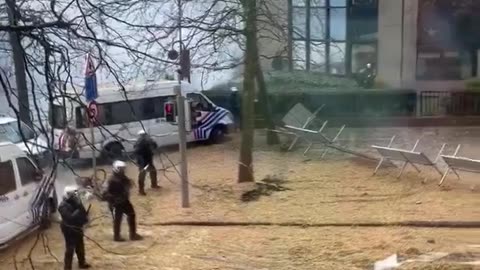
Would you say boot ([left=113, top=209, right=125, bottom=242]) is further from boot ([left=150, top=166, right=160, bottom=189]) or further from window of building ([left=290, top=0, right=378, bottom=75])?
window of building ([left=290, top=0, right=378, bottom=75])

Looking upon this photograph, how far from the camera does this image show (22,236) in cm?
217

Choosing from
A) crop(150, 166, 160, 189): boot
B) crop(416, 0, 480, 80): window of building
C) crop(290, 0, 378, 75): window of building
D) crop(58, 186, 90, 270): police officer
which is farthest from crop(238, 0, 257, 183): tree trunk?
crop(58, 186, 90, 270): police officer

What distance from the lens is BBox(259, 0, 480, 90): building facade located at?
121 inches

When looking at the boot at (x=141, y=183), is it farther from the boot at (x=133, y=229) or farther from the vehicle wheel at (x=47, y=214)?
the vehicle wheel at (x=47, y=214)

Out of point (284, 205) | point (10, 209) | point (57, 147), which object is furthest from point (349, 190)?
point (57, 147)

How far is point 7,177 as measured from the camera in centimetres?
251

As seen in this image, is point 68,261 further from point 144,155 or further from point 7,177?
point 7,177

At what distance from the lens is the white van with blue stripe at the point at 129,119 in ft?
4.45

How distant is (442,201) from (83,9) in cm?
191

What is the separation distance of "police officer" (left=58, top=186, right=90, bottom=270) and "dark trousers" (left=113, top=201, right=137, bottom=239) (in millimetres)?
290

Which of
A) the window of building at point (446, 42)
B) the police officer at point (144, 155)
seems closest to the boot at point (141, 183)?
the police officer at point (144, 155)

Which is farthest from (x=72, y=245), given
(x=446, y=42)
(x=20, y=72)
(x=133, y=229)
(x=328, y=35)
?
(x=446, y=42)

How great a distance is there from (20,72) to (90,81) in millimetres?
535

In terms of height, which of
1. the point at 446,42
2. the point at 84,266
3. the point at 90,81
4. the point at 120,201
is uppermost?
the point at 446,42
